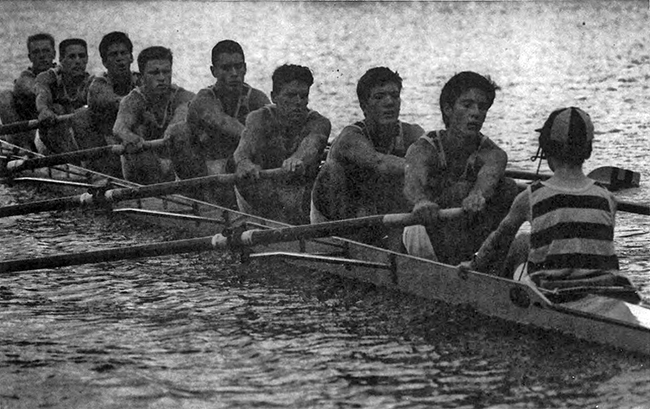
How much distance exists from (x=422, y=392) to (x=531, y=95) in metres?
21.8

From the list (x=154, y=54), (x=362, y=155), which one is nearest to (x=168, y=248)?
(x=362, y=155)

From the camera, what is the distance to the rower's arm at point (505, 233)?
8.20 meters

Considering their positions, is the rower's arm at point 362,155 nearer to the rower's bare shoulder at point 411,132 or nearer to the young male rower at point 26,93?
the rower's bare shoulder at point 411,132

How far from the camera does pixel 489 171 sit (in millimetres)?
9570

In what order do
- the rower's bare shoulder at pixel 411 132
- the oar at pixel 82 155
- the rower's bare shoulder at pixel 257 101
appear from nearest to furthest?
the rower's bare shoulder at pixel 411 132 < the rower's bare shoulder at pixel 257 101 < the oar at pixel 82 155

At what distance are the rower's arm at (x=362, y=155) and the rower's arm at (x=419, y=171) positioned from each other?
27.6 inches

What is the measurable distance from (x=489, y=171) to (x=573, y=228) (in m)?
1.77

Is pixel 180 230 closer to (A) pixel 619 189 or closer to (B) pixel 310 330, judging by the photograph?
(B) pixel 310 330

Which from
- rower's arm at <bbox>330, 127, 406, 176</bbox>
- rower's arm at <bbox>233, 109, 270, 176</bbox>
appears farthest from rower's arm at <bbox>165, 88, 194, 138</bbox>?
rower's arm at <bbox>330, 127, 406, 176</bbox>

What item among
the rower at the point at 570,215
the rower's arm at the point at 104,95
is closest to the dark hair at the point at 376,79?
the rower at the point at 570,215

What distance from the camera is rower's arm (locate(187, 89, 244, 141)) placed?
1303cm

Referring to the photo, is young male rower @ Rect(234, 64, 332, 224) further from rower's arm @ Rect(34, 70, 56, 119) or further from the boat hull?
rower's arm @ Rect(34, 70, 56, 119)

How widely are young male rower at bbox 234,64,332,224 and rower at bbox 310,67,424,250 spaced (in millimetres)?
706

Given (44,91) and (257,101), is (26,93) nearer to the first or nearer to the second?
(44,91)
